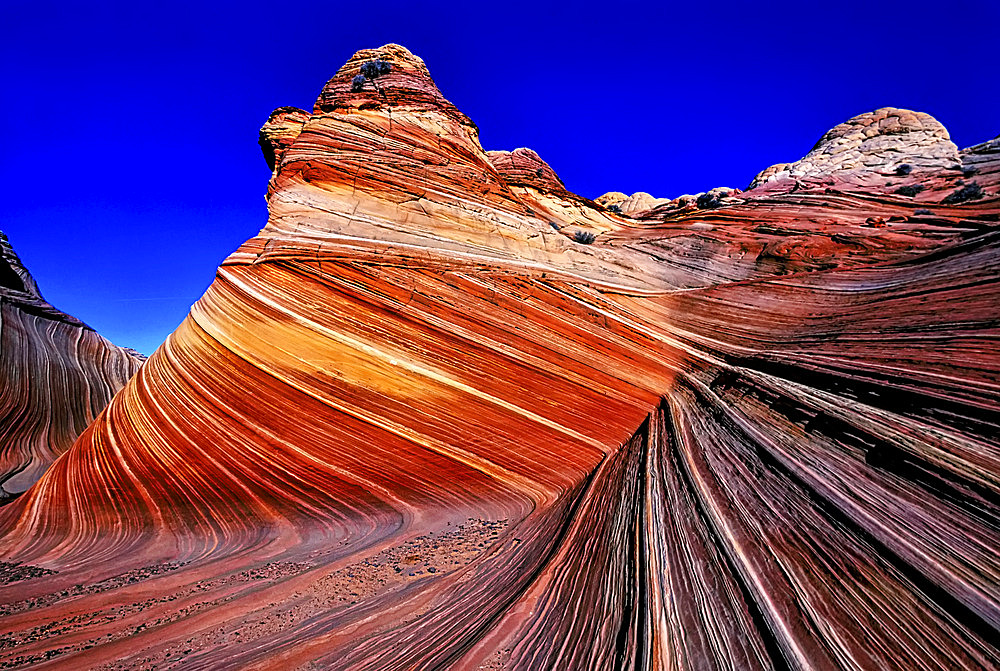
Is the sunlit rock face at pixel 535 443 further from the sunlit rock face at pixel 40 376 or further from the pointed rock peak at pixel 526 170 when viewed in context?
the sunlit rock face at pixel 40 376

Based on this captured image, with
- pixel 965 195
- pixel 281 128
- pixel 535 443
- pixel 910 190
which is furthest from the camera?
pixel 281 128

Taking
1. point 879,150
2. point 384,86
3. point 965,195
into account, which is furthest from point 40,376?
point 879,150

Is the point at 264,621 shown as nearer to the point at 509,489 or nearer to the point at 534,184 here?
the point at 509,489

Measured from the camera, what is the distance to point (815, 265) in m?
4.74

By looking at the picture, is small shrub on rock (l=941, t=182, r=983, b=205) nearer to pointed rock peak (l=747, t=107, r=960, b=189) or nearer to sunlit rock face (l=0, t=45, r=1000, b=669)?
sunlit rock face (l=0, t=45, r=1000, b=669)

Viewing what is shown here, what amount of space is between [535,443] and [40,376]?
14419 millimetres

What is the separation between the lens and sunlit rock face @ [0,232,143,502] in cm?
930

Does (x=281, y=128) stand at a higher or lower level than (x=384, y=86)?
lower

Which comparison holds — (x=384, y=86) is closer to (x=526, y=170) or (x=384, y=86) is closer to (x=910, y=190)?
(x=526, y=170)

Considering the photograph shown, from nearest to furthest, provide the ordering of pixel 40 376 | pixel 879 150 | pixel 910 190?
pixel 910 190, pixel 879 150, pixel 40 376

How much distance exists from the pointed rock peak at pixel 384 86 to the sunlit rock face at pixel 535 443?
0.26 meters

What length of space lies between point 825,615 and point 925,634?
1.08 feet

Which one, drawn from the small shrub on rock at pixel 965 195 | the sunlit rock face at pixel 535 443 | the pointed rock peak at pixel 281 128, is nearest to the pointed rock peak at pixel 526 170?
the sunlit rock face at pixel 535 443

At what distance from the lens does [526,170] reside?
10.7 metres
